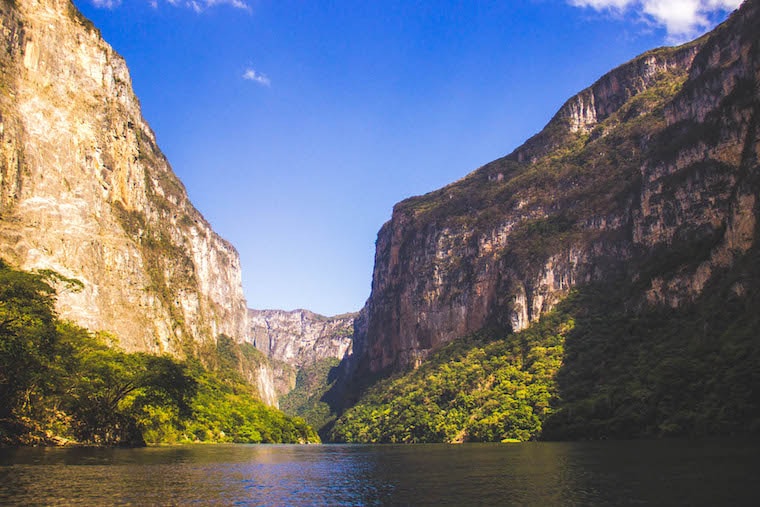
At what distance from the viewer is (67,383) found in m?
53.9

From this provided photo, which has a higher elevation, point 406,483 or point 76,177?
point 76,177

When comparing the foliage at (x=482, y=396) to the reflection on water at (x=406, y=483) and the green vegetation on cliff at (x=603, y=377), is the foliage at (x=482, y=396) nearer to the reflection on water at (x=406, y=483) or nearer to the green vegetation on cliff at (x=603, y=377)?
the green vegetation on cliff at (x=603, y=377)

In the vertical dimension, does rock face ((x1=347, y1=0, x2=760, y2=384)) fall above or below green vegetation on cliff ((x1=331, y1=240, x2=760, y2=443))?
above

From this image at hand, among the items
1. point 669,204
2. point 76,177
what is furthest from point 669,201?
point 76,177

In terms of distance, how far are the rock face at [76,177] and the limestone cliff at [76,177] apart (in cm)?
28

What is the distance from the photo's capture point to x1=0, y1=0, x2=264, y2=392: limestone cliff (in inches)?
4550

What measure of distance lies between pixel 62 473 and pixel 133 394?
131 ft

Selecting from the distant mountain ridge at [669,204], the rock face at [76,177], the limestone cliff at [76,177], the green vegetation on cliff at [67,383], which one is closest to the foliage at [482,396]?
the distant mountain ridge at [669,204]

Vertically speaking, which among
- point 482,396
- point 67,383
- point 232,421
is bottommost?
point 232,421

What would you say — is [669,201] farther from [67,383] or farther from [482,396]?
[67,383]

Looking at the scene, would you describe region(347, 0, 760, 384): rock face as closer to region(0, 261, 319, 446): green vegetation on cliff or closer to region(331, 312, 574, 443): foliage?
region(331, 312, 574, 443): foliage

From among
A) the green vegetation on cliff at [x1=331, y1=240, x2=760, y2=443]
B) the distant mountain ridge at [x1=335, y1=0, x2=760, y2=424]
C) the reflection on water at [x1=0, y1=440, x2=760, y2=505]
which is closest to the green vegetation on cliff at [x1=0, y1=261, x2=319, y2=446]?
the reflection on water at [x1=0, y1=440, x2=760, y2=505]

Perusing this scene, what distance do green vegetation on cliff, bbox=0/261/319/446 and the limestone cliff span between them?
46765mm

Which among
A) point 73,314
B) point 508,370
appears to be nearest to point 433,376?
point 508,370
